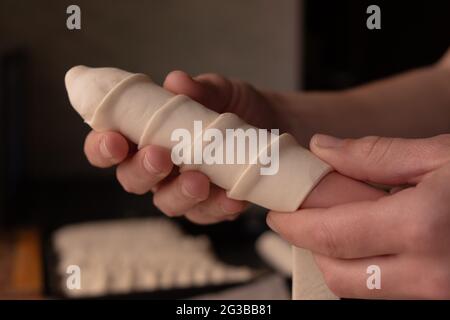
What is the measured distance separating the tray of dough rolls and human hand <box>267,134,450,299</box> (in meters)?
0.33

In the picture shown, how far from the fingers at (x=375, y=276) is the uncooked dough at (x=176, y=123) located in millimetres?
60

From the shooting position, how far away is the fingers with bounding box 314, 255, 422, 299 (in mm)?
414

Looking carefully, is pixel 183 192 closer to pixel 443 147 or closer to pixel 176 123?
pixel 176 123

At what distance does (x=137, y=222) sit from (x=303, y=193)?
76cm

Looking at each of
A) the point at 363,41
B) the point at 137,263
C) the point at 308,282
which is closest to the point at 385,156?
the point at 308,282

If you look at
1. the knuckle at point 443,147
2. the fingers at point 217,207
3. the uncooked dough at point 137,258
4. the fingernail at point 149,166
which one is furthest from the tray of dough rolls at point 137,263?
the knuckle at point 443,147

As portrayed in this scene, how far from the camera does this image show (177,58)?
100cm

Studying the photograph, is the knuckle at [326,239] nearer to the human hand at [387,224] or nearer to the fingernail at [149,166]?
the human hand at [387,224]

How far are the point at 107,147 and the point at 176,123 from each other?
0.24 feet

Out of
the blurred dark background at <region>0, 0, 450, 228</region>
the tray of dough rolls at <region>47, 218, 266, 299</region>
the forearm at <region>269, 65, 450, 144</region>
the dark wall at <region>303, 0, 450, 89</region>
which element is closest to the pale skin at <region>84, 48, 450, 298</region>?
the forearm at <region>269, 65, 450, 144</region>

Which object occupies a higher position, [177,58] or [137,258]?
[177,58]

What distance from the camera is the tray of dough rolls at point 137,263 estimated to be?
773mm

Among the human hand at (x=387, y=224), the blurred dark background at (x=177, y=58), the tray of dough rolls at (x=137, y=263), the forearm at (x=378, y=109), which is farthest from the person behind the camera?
the blurred dark background at (x=177, y=58)
